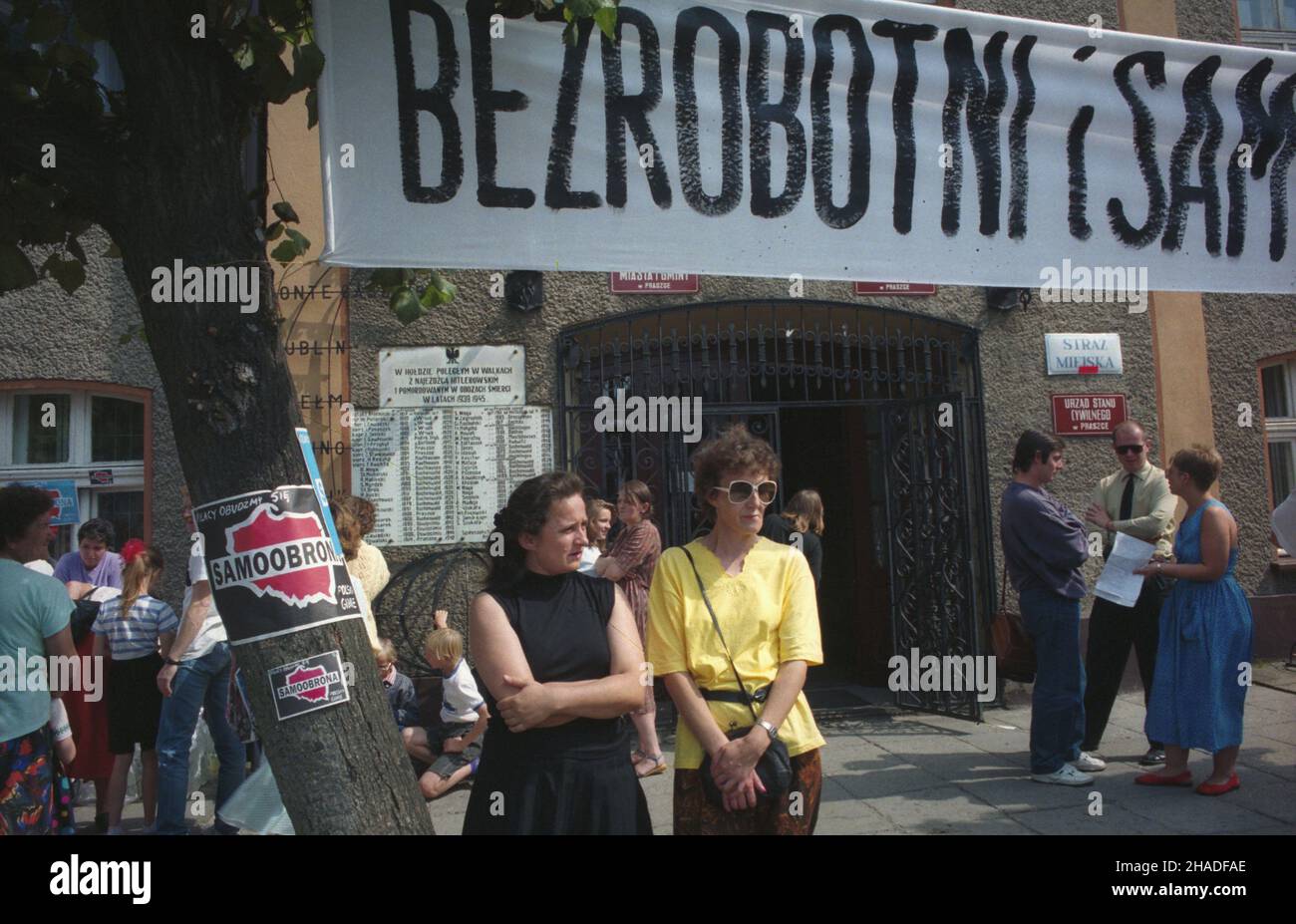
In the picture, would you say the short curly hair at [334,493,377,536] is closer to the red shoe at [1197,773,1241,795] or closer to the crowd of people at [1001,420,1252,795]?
the crowd of people at [1001,420,1252,795]

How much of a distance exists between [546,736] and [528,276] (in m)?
5.27

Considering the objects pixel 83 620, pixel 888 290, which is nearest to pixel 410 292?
pixel 83 620

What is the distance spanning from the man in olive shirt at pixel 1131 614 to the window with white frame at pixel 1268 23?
5.12m

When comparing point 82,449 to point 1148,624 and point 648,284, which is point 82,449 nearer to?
point 648,284

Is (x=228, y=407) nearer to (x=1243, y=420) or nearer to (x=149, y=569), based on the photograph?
(x=149, y=569)

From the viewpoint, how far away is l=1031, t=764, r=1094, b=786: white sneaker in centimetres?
567

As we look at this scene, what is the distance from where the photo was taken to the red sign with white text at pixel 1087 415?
8.31 m

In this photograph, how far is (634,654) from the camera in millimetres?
3000

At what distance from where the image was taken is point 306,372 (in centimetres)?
749

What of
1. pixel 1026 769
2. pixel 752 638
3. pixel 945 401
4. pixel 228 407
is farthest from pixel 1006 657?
pixel 228 407

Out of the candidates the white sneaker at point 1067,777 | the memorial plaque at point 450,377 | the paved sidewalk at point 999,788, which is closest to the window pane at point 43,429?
the memorial plaque at point 450,377

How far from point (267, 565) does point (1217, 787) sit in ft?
16.5

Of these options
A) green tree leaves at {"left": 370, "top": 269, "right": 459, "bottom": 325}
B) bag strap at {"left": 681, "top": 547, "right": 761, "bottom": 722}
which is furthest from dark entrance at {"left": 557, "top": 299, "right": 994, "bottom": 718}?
bag strap at {"left": 681, "top": 547, "right": 761, "bottom": 722}
